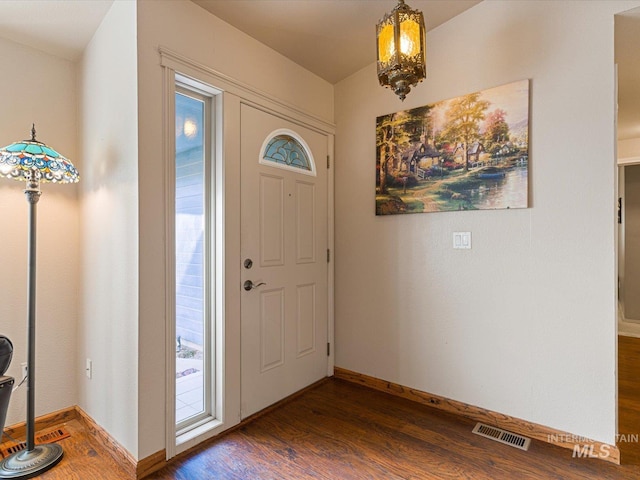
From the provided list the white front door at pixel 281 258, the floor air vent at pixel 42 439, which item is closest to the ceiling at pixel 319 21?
the white front door at pixel 281 258

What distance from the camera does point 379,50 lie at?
70.6 inches

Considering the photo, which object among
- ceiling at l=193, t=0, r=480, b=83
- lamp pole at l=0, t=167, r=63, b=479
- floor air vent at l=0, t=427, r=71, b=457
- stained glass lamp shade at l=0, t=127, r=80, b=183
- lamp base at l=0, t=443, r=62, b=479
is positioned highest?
ceiling at l=193, t=0, r=480, b=83

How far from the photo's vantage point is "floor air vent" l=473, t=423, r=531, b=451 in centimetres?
204

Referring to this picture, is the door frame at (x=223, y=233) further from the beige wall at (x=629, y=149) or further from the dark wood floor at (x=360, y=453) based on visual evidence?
the beige wall at (x=629, y=149)

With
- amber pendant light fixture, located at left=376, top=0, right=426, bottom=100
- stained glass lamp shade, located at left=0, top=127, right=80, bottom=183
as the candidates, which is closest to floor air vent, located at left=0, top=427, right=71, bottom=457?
stained glass lamp shade, located at left=0, top=127, right=80, bottom=183

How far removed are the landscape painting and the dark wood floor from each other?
1.42 m

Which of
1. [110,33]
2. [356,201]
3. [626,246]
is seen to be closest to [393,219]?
[356,201]

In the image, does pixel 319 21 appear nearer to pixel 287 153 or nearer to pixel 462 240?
pixel 287 153

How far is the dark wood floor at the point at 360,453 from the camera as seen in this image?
179 cm

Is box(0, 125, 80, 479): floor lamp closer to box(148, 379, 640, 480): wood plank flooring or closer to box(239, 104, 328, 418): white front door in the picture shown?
box(148, 379, 640, 480): wood plank flooring

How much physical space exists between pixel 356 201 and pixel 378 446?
1.75m

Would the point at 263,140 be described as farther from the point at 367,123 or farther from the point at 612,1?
the point at 612,1

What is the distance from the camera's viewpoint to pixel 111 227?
1987 millimetres

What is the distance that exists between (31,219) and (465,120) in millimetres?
2658
